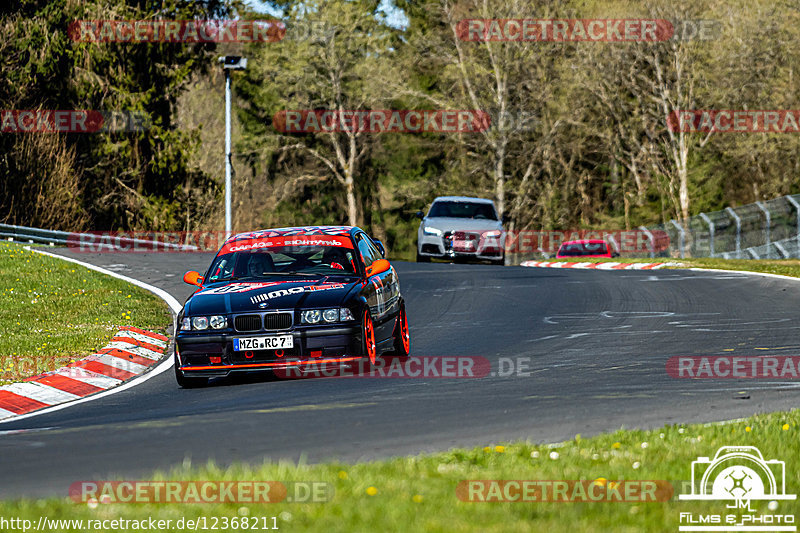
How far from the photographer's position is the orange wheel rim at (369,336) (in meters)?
11.1

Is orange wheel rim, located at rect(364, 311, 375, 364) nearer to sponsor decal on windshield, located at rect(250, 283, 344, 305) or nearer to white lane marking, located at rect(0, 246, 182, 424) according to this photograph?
sponsor decal on windshield, located at rect(250, 283, 344, 305)

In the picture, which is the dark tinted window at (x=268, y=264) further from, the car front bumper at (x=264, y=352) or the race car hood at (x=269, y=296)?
the car front bumper at (x=264, y=352)

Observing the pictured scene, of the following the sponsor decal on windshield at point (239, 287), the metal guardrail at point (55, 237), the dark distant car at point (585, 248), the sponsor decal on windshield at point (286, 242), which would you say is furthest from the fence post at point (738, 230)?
the sponsor decal on windshield at point (239, 287)

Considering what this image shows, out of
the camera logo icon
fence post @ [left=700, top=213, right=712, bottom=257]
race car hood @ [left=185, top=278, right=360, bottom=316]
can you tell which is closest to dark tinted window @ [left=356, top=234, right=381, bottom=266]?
race car hood @ [left=185, top=278, right=360, bottom=316]

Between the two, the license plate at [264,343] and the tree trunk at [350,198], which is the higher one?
the tree trunk at [350,198]

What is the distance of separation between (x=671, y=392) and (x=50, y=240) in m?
26.7

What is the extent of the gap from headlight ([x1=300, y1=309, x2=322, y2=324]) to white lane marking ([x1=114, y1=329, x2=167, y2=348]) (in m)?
4.27

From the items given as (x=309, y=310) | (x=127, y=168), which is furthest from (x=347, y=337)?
(x=127, y=168)

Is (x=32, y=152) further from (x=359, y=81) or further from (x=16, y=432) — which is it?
(x=16, y=432)

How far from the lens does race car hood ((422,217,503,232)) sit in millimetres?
29219

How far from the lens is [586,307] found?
57.7 ft
